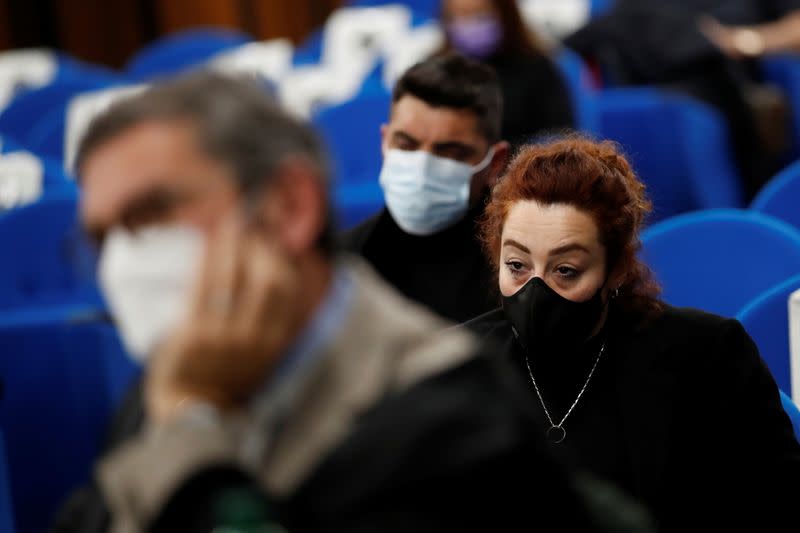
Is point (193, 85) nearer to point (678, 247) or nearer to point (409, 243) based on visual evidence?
point (409, 243)

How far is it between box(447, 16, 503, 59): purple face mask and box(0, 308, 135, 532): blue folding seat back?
1667 mm

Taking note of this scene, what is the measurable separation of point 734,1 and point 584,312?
181 inches

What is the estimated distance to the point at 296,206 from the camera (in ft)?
3.28

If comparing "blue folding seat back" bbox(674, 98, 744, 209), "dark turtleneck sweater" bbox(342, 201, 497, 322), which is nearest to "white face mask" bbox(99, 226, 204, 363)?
"dark turtleneck sweater" bbox(342, 201, 497, 322)

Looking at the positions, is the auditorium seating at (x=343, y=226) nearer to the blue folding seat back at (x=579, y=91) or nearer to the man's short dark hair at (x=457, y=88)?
the blue folding seat back at (x=579, y=91)

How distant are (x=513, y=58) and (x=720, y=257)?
1561 millimetres

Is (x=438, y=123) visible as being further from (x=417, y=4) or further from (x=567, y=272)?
(x=417, y=4)

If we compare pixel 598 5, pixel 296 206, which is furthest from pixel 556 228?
pixel 598 5

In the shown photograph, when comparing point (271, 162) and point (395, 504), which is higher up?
point (271, 162)

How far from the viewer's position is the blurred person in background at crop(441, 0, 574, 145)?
3.97 metres

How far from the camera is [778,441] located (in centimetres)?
186

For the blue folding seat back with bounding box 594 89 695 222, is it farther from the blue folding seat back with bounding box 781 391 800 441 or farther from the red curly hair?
the blue folding seat back with bounding box 781 391 800 441

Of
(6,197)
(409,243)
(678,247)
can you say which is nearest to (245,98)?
(409,243)

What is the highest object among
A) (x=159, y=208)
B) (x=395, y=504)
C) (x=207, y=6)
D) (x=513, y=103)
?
(x=159, y=208)
